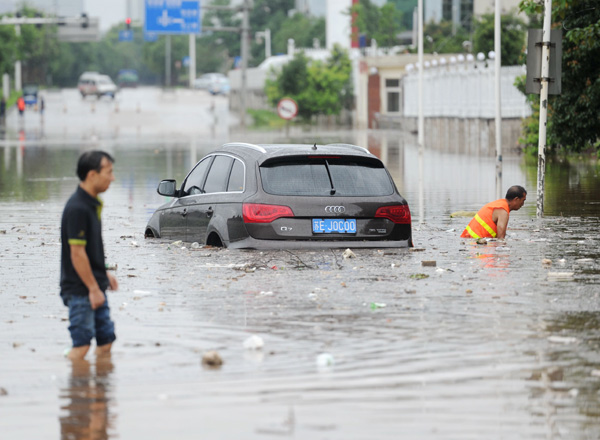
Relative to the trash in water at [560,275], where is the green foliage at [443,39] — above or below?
above

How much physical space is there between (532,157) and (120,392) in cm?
2977

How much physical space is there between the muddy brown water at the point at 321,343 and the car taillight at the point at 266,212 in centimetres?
43

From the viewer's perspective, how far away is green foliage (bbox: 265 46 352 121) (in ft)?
254

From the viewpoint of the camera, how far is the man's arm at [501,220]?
14180mm

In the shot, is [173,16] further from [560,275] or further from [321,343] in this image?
[321,343]

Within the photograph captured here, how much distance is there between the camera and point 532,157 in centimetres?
3569

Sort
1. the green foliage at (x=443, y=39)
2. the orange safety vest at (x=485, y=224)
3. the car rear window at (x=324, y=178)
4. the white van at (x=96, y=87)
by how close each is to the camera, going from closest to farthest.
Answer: the car rear window at (x=324, y=178)
the orange safety vest at (x=485, y=224)
the green foliage at (x=443, y=39)
the white van at (x=96, y=87)

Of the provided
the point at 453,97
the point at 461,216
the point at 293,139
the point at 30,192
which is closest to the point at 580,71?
the point at 461,216

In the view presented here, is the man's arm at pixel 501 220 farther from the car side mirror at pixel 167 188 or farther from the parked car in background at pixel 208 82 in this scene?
the parked car in background at pixel 208 82

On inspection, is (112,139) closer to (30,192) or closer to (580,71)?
(30,192)

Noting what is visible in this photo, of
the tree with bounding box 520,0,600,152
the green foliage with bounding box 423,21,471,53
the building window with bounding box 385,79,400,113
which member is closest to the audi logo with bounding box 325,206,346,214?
the tree with bounding box 520,0,600,152

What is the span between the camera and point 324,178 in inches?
485

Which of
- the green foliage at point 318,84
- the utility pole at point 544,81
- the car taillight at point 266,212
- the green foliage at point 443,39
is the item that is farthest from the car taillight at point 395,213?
the green foliage at point 318,84

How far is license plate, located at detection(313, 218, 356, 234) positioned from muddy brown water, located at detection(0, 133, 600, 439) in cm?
30
